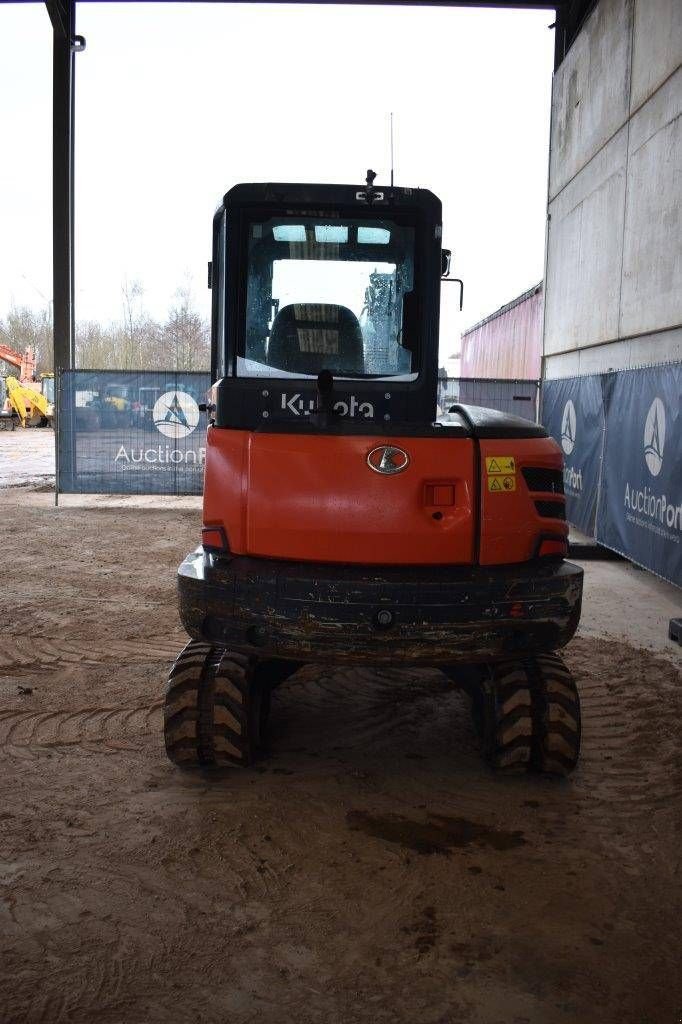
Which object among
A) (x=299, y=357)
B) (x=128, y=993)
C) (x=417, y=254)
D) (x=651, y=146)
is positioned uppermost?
(x=651, y=146)

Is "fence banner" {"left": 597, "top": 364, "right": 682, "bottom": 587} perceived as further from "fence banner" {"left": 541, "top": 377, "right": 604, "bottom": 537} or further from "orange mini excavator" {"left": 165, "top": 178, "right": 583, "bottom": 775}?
"orange mini excavator" {"left": 165, "top": 178, "right": 583, "bottom": 775}

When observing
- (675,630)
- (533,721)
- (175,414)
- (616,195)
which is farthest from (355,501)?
(175,414)

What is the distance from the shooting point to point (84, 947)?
9.96ft

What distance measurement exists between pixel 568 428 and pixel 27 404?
2870 cm

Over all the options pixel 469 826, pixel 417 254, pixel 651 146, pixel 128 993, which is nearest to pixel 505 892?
pixel 469 826

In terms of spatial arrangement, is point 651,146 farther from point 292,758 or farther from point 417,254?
point 292,758

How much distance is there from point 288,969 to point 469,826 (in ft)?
4.27

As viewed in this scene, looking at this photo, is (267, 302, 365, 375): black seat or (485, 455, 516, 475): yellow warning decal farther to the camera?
(267, 302, 365, 375): black seat

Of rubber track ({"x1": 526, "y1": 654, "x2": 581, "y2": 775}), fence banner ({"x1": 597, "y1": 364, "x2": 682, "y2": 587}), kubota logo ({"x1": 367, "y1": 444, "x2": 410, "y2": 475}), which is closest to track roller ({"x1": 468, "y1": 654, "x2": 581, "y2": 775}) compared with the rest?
rubber track ({"x1": 526, "y1": 654, "x2": 581, "y2": 775})

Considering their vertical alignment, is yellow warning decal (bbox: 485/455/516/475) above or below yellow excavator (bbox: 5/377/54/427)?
below

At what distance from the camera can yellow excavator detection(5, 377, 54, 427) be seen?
35.5m

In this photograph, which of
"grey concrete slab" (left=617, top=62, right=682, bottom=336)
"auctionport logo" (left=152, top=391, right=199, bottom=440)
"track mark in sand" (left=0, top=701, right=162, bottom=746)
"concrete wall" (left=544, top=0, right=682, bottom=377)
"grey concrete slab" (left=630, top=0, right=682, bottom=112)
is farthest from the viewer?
"auctionport logo" (left=152, top=391, right=199, bottom=440)

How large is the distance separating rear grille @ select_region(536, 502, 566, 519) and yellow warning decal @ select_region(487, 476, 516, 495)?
0.67 feet

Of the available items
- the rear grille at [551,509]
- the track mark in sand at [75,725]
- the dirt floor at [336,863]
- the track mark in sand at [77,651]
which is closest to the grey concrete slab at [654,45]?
the dirt floor at [336,863]
